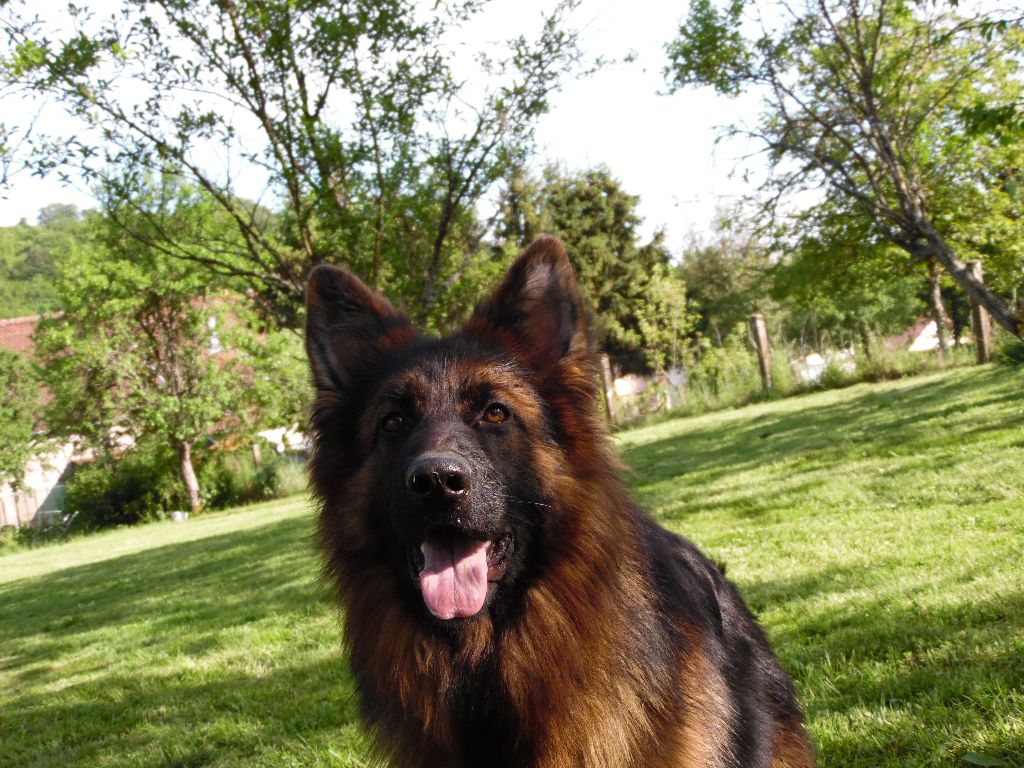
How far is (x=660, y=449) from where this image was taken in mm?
15398

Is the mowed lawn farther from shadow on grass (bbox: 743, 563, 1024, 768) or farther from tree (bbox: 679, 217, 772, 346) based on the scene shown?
tree (bbox: 679, 217, 772, 346)

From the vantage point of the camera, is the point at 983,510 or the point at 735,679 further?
the point at 983,510

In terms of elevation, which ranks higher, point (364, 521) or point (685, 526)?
point (364, 521)

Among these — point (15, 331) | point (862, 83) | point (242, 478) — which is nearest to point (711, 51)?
point (862, 83)

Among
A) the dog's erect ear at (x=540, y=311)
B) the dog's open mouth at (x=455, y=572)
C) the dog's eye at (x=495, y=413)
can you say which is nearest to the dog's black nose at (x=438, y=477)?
the dog's open mouth at (x=455, y=572)

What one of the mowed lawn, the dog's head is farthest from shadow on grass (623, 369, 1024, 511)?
the dog's head

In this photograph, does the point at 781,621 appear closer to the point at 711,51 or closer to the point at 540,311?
the point at 540,311

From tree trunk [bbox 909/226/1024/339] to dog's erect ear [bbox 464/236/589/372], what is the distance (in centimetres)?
833

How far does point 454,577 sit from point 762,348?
70.9 ft

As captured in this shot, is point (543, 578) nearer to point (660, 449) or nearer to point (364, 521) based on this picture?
point (364, 521)

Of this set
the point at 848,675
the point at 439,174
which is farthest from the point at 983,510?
the point at 439,174

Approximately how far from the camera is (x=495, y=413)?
274cm

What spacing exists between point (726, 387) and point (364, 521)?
73.4 feet

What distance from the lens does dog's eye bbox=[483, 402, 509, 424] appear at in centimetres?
273
